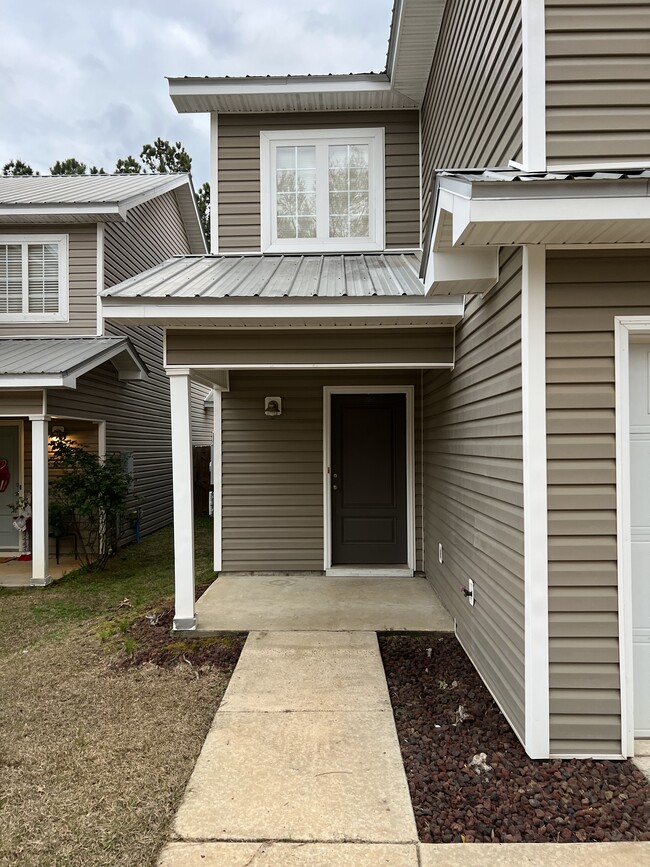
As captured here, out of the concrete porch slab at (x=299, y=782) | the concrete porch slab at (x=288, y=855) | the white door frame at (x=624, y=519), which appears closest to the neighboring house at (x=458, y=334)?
the white door frame at (x=624, y=519)

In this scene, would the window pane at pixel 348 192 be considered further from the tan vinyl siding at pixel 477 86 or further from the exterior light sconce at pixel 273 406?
the exterior light sconce at pixel 273 406

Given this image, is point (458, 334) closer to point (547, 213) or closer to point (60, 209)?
point (547, 213)

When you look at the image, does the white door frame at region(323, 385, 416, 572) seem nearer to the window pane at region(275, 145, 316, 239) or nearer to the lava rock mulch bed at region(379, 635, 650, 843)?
the window pane at region(275, 145, 316, 239)

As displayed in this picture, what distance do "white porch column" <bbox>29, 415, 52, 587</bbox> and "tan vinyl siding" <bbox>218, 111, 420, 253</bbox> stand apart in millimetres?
3054

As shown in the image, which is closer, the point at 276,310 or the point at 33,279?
the point at 276,310

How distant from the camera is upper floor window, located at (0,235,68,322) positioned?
26.3ft

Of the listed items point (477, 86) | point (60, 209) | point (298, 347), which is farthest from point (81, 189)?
point (477, 86)

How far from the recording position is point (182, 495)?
4379 mm

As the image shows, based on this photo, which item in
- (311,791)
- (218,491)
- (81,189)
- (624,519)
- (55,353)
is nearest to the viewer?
(311,791)

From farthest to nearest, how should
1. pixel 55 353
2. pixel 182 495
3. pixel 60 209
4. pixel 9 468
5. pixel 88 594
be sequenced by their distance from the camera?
pixel 9 468, pixel 60 209, pixel 55 353, pixel 88 594, pixel 182 495

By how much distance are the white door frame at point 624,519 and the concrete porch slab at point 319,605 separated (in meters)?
1.85

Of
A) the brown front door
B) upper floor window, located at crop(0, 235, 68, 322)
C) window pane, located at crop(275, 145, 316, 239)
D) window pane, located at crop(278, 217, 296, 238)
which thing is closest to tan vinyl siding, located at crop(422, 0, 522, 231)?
window pane, located at crop(275, 145, 316, 239)

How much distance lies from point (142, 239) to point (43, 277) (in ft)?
7.19

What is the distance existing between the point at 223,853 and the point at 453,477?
3028 mm
